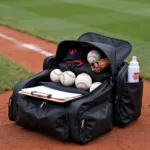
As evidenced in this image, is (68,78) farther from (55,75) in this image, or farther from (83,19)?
(83,19)

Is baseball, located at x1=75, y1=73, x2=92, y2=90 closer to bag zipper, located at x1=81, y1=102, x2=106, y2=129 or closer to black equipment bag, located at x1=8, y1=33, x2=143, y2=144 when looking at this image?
black equipment bag, located at x1=8, y1=33, x2=143, y2=144

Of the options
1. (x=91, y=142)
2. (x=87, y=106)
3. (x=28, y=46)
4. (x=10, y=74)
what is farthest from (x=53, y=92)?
(x=28, y=46)

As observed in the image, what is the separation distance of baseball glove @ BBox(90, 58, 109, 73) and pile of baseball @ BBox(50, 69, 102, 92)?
16cm

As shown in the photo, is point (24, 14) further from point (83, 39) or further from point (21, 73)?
point (83, 39)

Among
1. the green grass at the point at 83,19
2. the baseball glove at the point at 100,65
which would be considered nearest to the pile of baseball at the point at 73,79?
the baseball glove at the point at 100,65

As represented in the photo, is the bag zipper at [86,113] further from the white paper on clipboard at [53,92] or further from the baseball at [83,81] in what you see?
the baseball at [83,81]

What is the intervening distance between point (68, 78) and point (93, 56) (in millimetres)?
433

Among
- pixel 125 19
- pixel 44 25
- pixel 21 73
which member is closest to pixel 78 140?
pixel 21 73

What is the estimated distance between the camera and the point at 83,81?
4965 mm

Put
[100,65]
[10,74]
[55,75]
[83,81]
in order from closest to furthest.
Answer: [100,65], [83,81], [55,75], [10,74]

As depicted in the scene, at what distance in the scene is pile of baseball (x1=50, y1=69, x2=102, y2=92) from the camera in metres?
4.97

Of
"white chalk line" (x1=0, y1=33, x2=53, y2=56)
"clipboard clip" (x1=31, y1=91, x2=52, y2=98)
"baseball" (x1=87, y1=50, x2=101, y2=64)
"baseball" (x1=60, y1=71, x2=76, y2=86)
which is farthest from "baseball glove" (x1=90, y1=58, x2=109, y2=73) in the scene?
"white chalk line" (x1=0, y1=33, x2=53, y2=56)

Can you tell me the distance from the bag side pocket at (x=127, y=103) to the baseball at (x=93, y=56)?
0.49 m

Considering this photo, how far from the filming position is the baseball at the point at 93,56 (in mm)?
4977
